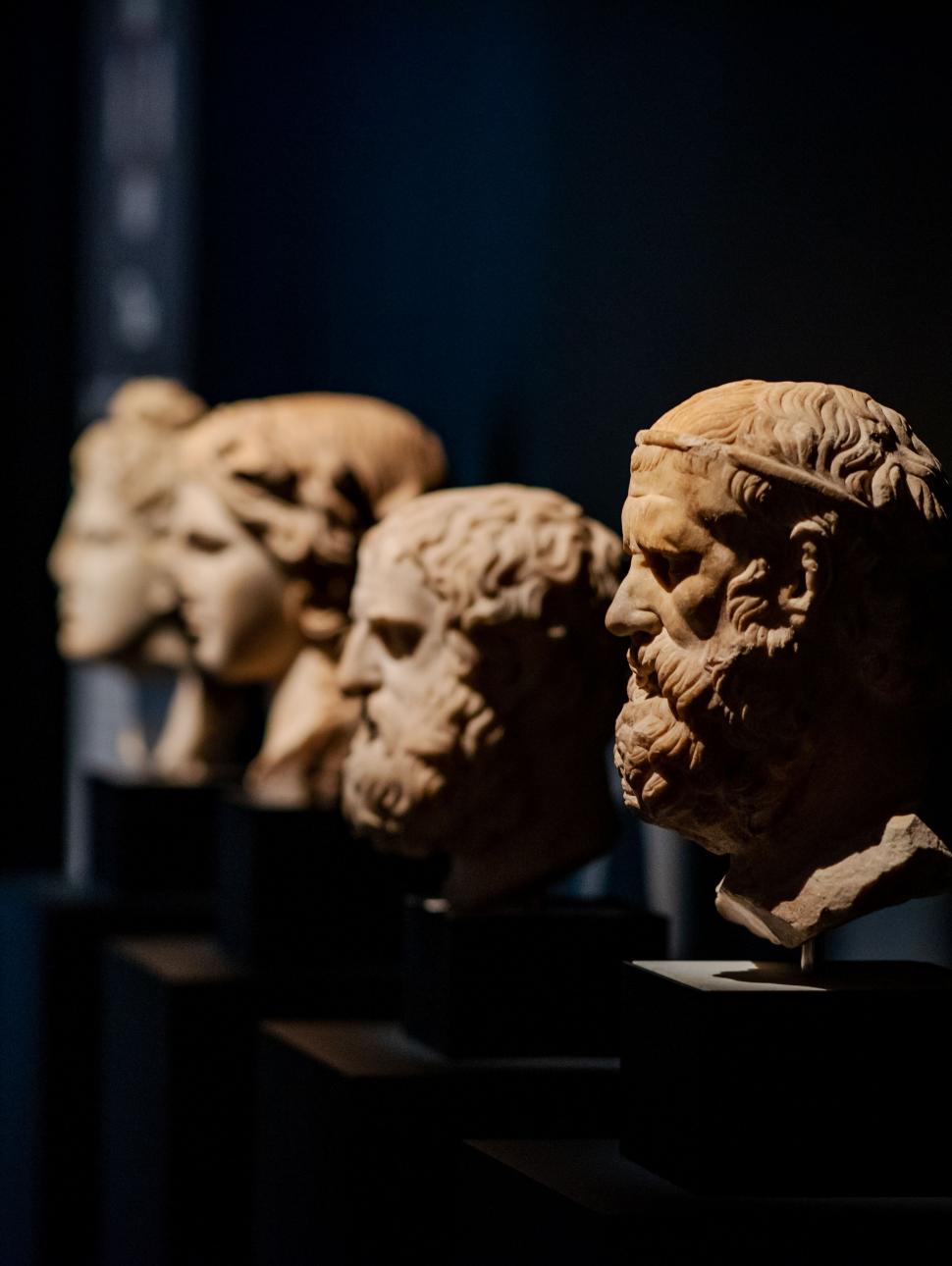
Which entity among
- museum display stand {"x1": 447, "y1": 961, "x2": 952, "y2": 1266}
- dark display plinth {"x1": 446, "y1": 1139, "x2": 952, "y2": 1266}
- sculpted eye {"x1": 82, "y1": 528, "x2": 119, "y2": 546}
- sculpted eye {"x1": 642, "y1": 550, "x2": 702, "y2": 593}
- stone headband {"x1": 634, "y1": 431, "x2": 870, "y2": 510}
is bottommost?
dark display plinth {"x1": 446, "y1": 1139, "x2": 952, "y2": 1266}

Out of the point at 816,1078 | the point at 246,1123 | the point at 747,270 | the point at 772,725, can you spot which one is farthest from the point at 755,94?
the point at 246,1123

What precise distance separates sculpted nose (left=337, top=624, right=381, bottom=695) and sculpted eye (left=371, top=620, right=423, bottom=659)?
1.6 inches

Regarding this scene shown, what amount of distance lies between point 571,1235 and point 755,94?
2.39 m

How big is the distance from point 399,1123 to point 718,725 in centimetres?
125

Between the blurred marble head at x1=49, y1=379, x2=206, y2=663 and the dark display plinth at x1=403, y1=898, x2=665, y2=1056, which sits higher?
the blurred marble head at x1=49, y1=379, x2=206, y2=663

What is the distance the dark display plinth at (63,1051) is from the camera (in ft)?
20.7

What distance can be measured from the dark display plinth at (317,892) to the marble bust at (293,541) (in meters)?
0.11

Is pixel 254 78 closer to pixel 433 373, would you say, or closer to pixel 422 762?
pixel 433 373

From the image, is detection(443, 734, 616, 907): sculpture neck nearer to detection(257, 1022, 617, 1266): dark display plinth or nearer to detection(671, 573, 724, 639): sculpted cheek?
detection(257, 1022, 617, 1266): dark display plinth

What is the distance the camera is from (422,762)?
13.7ft

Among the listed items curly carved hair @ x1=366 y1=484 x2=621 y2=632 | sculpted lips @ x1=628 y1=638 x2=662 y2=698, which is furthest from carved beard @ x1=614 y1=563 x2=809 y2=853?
curly carved hair @ x1=366 y1=484 x2=621 y2=632

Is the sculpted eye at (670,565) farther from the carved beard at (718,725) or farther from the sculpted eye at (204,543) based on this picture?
the sculpted eye at (204,543)

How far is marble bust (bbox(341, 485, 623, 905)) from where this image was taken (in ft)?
13.6

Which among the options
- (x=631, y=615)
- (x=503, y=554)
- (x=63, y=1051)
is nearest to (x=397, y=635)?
(x=503, y=554)
